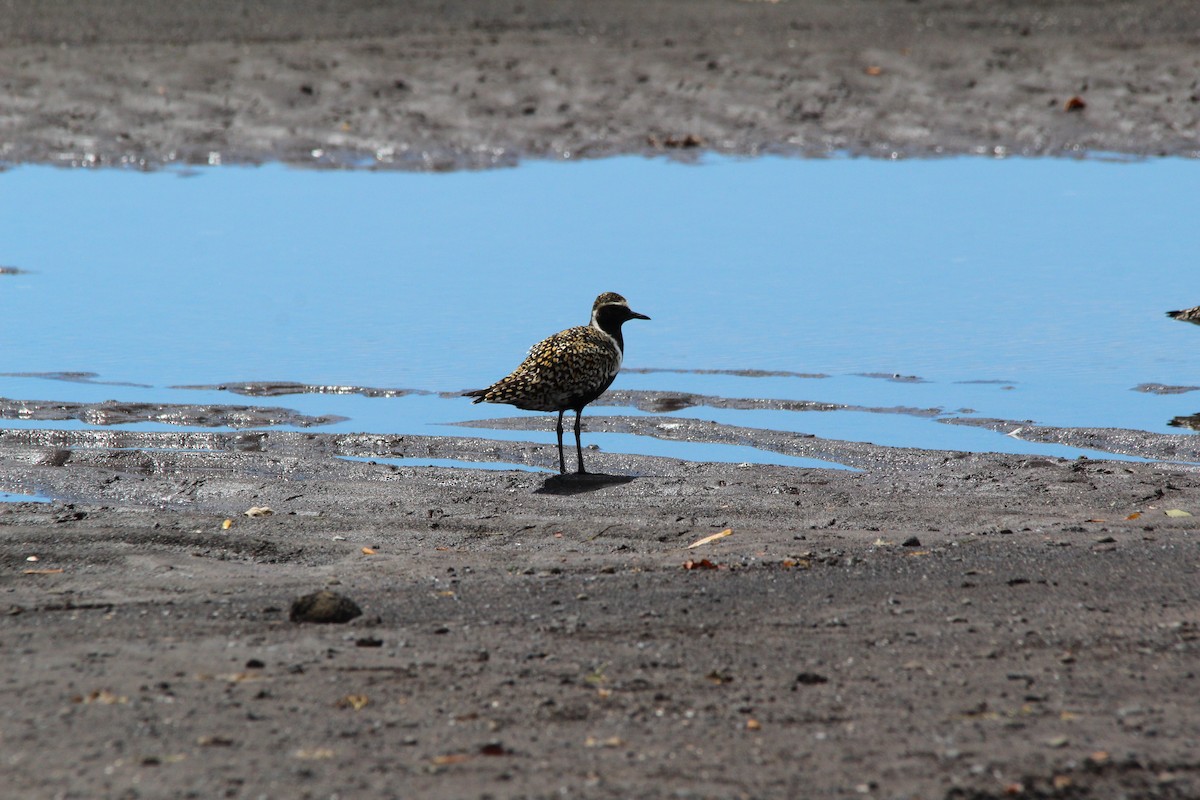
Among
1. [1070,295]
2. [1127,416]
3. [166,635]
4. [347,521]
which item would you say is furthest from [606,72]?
[166,635]

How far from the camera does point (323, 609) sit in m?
5.88

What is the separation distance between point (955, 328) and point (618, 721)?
320 inches

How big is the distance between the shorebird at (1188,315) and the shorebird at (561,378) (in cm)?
472

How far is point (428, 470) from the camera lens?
29.8ft

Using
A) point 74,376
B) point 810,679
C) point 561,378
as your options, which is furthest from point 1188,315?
point 74,376

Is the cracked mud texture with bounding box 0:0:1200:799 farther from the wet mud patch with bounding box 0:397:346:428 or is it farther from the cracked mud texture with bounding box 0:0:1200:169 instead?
the cracked mud texture with bounding box 0:0:1200:169

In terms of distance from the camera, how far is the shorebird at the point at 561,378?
9.38 metres

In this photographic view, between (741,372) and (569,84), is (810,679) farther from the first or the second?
(569,84)

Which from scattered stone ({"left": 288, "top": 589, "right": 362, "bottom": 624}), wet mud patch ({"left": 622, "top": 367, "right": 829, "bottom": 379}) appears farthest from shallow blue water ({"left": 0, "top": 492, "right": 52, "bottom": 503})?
wet mud patch ({"left": 622, "top": 367, "right": 829, "bottom": 379})

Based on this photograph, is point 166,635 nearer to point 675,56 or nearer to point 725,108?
point 725,108

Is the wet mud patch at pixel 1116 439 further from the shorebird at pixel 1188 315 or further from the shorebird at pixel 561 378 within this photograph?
the shorebird at pixel 1188 315

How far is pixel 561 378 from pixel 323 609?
146 inches

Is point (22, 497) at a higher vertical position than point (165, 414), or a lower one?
lower

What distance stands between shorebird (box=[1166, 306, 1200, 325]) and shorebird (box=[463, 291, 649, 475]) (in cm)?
472
